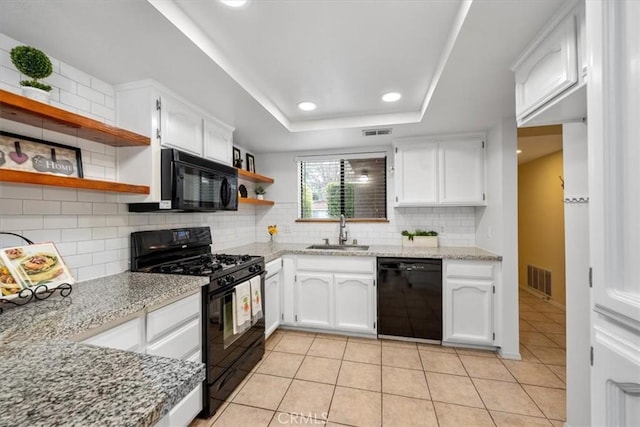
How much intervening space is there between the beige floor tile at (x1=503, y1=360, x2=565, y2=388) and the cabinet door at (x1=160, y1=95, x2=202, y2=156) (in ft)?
10.3

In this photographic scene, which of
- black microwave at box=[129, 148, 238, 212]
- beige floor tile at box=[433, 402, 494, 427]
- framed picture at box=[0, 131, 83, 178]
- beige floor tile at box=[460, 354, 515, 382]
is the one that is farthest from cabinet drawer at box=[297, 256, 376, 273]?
framed picture at box=[0, 131, 83, 178]

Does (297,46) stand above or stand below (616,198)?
above

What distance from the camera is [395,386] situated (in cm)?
205

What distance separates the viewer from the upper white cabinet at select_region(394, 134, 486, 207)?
289cm

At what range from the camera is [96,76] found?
5.61ft

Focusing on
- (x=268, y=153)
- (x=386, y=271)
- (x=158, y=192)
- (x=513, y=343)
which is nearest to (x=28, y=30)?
(x=158, y=192)

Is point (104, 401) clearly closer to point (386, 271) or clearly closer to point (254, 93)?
point (254, 93)

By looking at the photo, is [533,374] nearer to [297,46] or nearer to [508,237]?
[508,237]

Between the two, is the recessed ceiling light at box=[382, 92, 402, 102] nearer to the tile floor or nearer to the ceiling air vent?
the ceiling air vent

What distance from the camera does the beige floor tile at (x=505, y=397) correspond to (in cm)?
182

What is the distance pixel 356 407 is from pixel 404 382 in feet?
1.59

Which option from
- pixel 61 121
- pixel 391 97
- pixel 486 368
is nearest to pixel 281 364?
pixel 486 368

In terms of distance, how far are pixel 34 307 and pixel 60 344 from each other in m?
0.67

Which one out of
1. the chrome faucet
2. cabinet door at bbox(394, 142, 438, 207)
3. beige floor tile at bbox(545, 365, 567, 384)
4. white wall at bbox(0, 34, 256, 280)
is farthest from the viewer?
the chrome faucet
